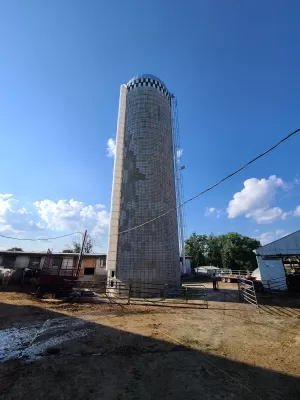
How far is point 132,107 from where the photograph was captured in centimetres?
2177

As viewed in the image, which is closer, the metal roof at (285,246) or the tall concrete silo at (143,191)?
the tall concrete silo at (143,191)

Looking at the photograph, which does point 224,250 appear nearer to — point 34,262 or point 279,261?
point 279,261

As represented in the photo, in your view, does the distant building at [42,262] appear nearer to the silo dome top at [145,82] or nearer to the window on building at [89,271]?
the window on building at [89,271]

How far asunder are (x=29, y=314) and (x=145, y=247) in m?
9.37

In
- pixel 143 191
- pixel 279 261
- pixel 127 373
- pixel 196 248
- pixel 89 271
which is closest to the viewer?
pixel 127 373

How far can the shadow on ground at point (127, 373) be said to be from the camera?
4.20m

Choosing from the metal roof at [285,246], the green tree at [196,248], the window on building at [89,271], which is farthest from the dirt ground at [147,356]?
the green tree at [196,248]

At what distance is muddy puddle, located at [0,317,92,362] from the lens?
5828 millimetres

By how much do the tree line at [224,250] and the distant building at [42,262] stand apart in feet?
132

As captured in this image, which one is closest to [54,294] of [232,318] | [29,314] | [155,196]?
[29,314]

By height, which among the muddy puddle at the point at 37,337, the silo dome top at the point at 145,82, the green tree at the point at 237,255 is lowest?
the muddy puddle at the point at 37,337

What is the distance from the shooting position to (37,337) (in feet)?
23.3

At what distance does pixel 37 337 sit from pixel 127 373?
3958 mm

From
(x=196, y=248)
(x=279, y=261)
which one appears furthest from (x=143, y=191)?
(x=196, y=248)
